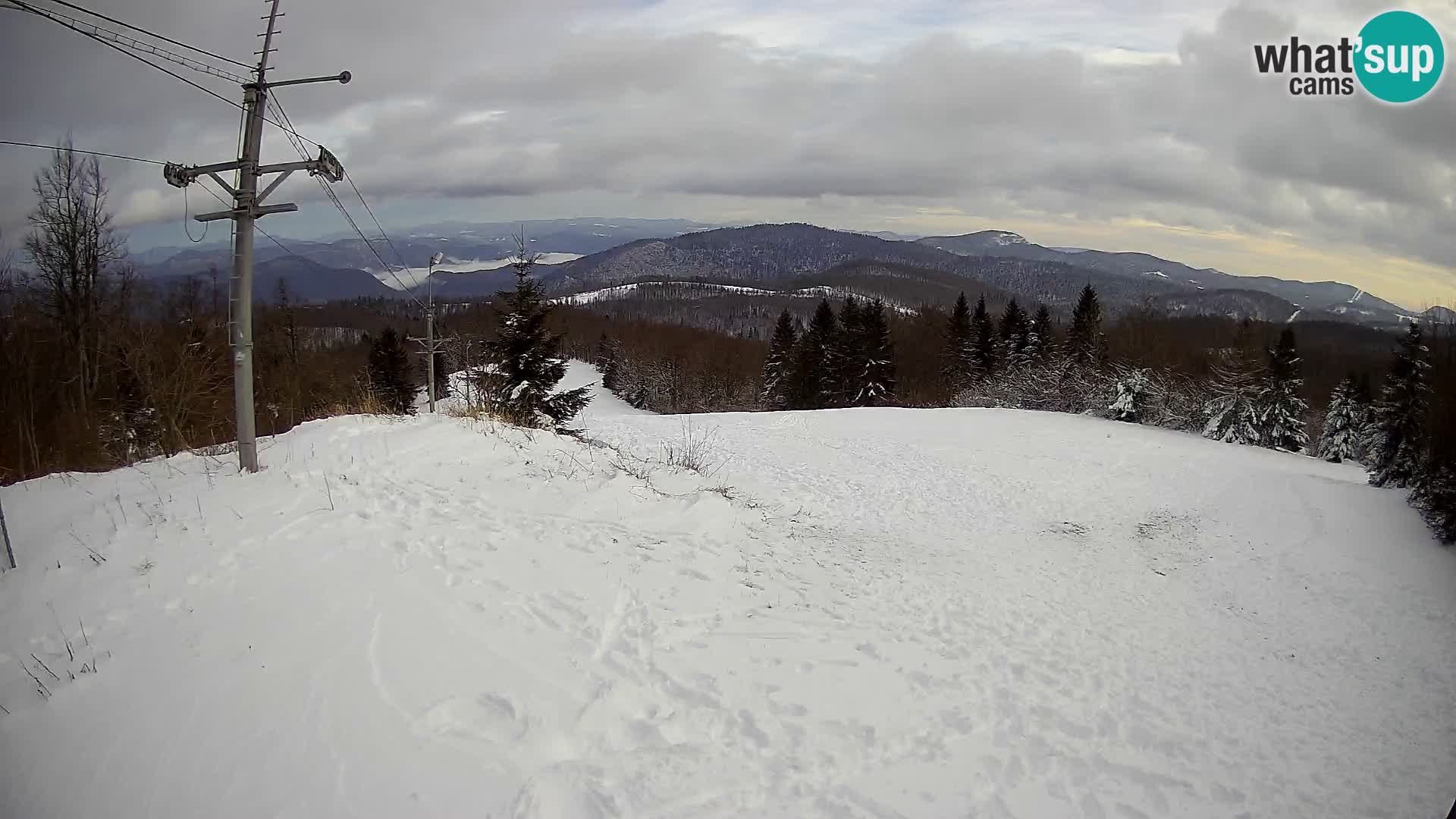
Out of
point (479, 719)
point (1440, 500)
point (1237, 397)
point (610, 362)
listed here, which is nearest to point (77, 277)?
point (479, 719)

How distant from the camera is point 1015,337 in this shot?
44.3m

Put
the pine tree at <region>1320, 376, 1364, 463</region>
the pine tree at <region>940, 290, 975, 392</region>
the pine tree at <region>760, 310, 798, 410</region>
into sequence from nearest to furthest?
the pine tree at <region>1320, 376, 1364, 463</region> < the pine tree at <region>940, 290, 975, 392</region> < the pine tree at <region>760, 310, 798, 410</region>

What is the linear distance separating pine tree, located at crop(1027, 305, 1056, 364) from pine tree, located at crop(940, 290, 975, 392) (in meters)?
4.02

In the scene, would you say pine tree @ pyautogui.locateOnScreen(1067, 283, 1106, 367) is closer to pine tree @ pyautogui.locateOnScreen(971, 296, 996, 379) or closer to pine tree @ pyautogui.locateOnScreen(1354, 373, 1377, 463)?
pine tree @ pyautogui.locateOnScreen(971, 296, 996, 379)

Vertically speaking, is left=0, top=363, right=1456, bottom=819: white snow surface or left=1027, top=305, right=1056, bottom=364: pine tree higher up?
left=1027, top=305, right=1056, bottom=364: pine tree

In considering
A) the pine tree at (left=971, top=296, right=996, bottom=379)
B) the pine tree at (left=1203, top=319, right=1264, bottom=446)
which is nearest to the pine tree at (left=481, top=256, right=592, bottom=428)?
the pine tree at (left=1203, top=319, right=1264, bottom=446)

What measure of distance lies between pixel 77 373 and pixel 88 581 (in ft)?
58.8

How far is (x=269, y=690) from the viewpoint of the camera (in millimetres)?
3922

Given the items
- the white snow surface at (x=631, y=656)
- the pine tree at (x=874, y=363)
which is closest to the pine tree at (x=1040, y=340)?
the pine tree at (x=874, y=363)

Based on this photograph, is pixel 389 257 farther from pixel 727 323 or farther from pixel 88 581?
pixel 727 323

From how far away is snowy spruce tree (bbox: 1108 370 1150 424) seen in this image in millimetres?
26297

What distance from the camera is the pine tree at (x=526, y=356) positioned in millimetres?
18734

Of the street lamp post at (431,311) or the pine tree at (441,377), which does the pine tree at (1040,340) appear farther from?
the pine tree at (441,377)

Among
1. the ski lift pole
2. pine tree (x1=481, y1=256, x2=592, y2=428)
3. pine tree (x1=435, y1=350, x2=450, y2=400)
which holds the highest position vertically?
pine tree (x1=481, y1=256, x2=592, y2=428)
